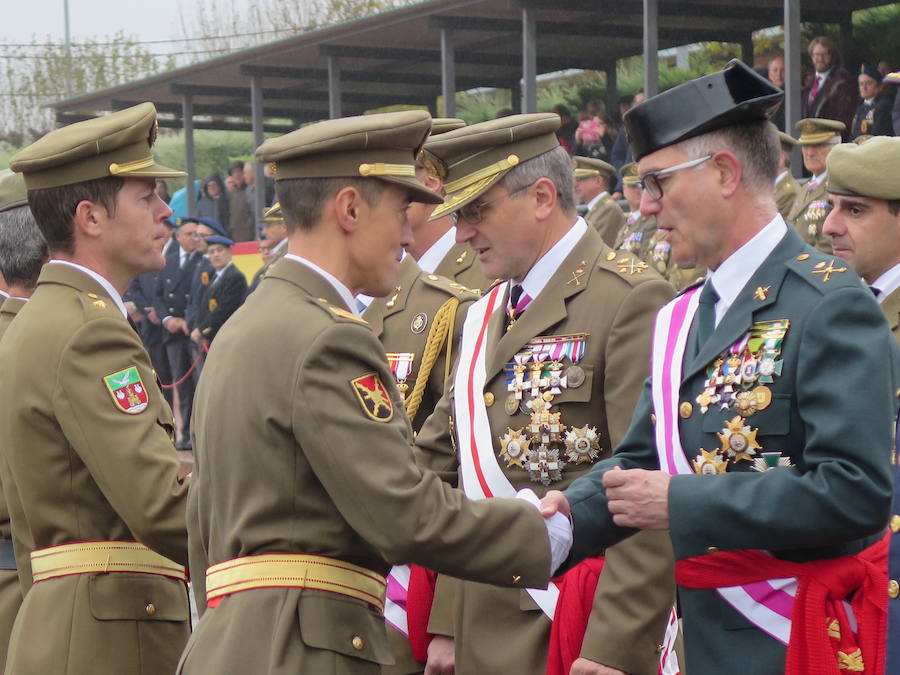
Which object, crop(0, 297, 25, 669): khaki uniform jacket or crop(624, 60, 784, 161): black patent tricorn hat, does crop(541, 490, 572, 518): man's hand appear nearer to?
crop(624, 60, 784, 161): black patent tricorn hat

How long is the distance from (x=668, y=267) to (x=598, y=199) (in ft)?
5.76

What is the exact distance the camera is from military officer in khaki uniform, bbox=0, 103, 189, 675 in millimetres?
3545

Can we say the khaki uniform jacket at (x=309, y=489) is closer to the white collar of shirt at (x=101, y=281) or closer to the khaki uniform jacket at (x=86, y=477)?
the khaki uniform jacket at (x=86, y=477)

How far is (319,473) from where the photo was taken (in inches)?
110

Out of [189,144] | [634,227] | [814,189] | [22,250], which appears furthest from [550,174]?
[189,144]

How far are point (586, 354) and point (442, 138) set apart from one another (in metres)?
0.82

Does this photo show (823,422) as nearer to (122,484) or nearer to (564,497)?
(564,497)

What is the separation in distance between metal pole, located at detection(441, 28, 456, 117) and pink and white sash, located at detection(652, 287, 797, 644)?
11.9 meters

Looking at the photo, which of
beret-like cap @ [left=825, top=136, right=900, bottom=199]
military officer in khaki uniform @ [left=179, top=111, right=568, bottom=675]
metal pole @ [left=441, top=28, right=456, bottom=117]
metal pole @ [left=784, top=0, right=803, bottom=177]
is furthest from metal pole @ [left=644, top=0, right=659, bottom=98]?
military officer in khaki uniform @ [left=179, top=111, right=568, bottom=675]

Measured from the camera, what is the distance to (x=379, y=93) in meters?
20.0

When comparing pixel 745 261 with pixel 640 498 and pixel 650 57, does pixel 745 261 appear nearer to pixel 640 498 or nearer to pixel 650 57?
pixel 640 498

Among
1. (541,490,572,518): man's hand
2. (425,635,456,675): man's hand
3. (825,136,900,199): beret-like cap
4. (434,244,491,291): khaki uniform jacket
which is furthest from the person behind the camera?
(434,244,491,291): khaki uniform jacket

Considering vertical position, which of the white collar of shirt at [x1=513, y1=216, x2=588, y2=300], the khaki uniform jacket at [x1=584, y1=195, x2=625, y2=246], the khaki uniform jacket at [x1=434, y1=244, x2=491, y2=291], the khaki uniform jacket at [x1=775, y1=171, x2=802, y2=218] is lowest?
the khaki uniform jacket at [x1=584, y1=195, x2=625, y2=246]

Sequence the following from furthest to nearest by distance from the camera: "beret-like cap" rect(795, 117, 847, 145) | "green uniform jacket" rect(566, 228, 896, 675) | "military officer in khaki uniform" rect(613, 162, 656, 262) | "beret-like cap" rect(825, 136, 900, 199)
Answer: "military officer in khaki uniform" rect(613, 162, 656, 262) < "beret-like cap" rect(795, 117, 847, 145) < "beret-like cap" rect(825, 136, 900, 199) < "green uniform jacket" rect(566, 228, 896, 675)
